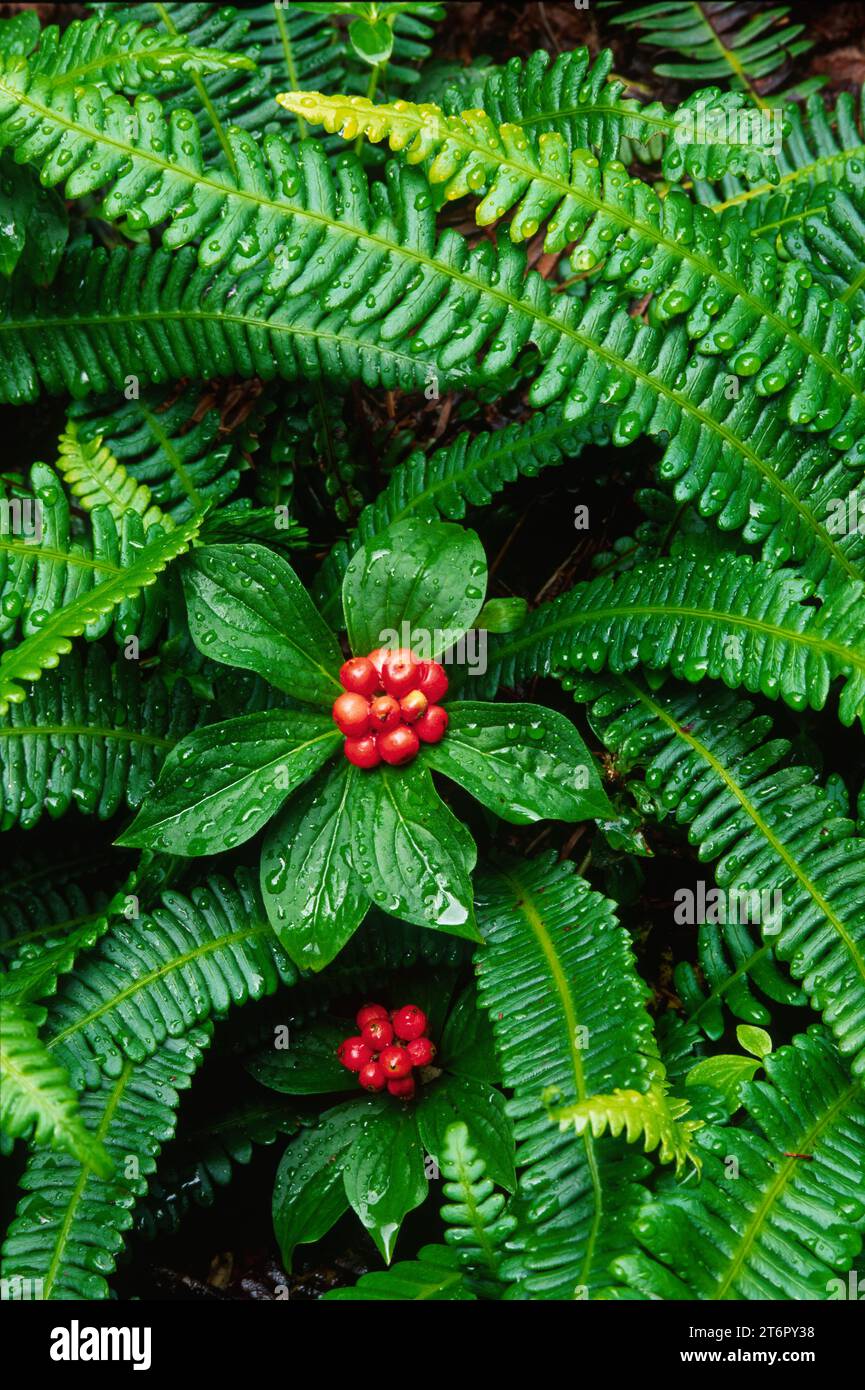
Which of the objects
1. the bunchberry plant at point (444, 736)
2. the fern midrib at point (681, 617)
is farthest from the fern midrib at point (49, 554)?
the fern midrib at point (681, 617)

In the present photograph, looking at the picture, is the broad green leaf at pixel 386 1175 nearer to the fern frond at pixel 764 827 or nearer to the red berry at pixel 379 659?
the fern frond at pixel 764 827

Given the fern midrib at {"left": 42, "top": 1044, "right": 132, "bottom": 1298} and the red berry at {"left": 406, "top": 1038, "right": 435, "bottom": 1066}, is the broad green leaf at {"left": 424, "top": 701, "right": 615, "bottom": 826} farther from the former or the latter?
the fern midrib at {"left": 42, "top": 1044, "right": 132, "bottom": 1298}

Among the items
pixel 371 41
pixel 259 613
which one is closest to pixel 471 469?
pixel 259 613

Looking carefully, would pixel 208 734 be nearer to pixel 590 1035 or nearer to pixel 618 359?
pixel 590 1035

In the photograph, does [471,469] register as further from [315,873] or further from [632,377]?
[315,873]

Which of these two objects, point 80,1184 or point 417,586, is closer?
point 80,1184

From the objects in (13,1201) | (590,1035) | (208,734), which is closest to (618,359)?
(208,734)
